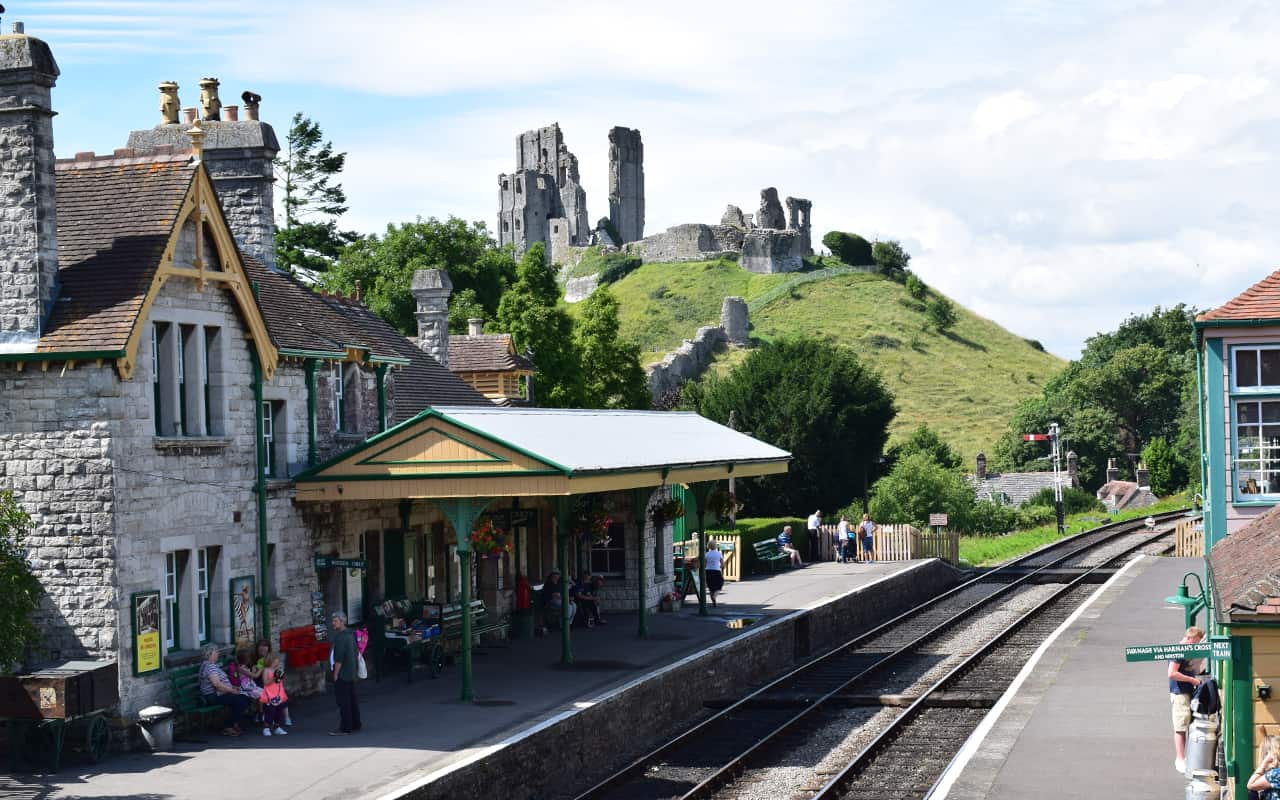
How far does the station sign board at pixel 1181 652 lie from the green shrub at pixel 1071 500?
5773cm

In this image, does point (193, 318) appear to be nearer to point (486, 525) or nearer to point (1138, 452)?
point (486, 525)

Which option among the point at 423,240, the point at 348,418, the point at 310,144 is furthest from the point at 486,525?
the point at 310,144

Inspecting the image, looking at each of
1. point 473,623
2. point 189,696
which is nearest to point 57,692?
point 189,696

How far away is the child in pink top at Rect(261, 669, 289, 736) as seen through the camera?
59.1ft

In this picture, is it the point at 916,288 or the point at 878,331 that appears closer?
the point at 878,331

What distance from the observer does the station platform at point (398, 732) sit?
49.4 ft

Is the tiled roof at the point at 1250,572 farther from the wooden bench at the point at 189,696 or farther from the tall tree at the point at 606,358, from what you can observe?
the tall tree at the point at 606,358

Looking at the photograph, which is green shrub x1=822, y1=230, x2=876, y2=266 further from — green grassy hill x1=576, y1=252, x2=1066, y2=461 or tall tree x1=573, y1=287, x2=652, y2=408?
tall tree x1=573, y1=287, x2=652, y2=408

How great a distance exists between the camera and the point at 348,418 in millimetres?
23625

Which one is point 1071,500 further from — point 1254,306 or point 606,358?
point 1254,306

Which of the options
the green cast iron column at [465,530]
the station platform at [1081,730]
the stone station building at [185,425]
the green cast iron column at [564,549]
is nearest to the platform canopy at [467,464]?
the stone station building at [185,425]

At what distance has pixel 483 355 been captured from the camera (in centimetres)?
4103

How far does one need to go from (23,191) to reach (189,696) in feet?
19.8

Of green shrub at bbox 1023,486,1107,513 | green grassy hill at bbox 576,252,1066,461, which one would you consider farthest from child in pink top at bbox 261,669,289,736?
green grassy hill at bbox 576,252,1066,461
